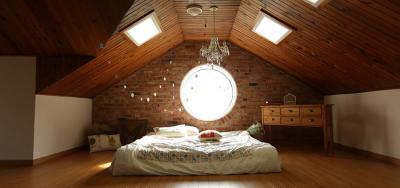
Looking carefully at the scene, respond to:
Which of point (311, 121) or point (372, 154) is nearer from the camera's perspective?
point (372, 154)

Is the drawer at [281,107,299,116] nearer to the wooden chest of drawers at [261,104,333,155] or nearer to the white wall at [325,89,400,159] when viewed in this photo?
the wooden chest of drawers at [261,104,333,155]

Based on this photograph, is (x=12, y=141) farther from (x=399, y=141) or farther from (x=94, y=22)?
(x=399, y=141)

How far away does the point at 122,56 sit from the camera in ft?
14.0

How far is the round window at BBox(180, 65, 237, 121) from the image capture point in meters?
5.52

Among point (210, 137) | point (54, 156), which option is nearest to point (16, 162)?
point (54, 156)

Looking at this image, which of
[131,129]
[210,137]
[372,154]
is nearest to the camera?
[210,137]

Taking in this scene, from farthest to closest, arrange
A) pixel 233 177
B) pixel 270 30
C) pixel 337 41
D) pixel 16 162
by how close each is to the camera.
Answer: pixel 270 30 → pixel 16 162 → pixel 337 41 → pixel 233 177

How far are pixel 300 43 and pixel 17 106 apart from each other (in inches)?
166

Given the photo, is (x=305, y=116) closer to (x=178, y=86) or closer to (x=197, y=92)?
→ (x=197, y=92)

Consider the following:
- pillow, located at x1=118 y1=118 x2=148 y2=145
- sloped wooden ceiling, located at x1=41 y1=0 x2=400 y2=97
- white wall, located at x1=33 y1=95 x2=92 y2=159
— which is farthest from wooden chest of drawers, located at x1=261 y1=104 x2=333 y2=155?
white wall, located at x1=33 y1=95 x2=92 y2=159

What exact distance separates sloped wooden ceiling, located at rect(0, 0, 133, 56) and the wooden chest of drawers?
3151 millimetres

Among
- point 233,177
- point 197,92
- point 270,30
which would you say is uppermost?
point 270,30

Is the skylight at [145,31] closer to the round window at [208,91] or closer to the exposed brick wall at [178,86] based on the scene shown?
Result: the exposed brick wall at [178,86]

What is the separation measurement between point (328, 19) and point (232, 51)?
268cm
